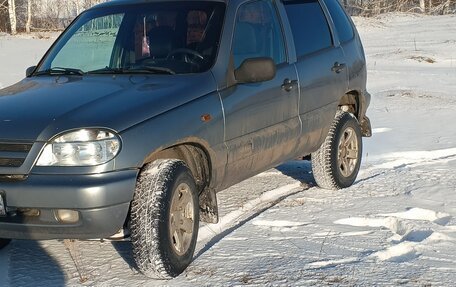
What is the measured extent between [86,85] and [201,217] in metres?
1.19

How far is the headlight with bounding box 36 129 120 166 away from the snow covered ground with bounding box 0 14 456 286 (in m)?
0.81

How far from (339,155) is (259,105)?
1.71 metres

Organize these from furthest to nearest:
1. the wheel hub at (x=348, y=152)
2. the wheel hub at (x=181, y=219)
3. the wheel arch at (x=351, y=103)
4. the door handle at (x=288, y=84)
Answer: the wheel arch at (x=351, y=103), the wheel hub at (x=348, y=152), the door handle at (x=288, y=84), the wheel hub at (x=181, y=219)

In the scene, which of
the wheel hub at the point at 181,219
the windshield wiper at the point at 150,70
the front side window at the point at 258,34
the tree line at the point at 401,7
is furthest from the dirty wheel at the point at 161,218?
the tree line at the point at 401,7

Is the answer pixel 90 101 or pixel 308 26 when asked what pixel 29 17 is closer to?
pixel 308 26

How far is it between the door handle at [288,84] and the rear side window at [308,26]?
33 centimetres

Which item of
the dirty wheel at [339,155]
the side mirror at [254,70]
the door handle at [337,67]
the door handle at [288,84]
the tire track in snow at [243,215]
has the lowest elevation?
the tire track in snow at [243,215]

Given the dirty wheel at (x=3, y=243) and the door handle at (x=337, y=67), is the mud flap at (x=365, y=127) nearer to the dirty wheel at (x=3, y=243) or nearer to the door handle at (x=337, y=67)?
the door handle at (x=337, y=67)

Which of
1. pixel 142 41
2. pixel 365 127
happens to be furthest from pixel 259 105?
pixel 365 127

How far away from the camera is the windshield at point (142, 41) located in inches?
186

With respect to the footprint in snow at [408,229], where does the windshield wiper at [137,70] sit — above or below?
above

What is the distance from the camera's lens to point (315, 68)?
18.7ft

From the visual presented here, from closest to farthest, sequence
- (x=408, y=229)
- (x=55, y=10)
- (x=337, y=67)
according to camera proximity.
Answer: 1. (x=408, y=229)
2. (x=337, y=67)
3. (x=55, y=10)

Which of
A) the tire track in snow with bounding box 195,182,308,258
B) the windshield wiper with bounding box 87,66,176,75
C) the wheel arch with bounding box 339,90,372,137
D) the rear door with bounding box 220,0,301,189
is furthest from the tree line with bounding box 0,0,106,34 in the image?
the windshield wiper with bounding box 87,66,176,75
